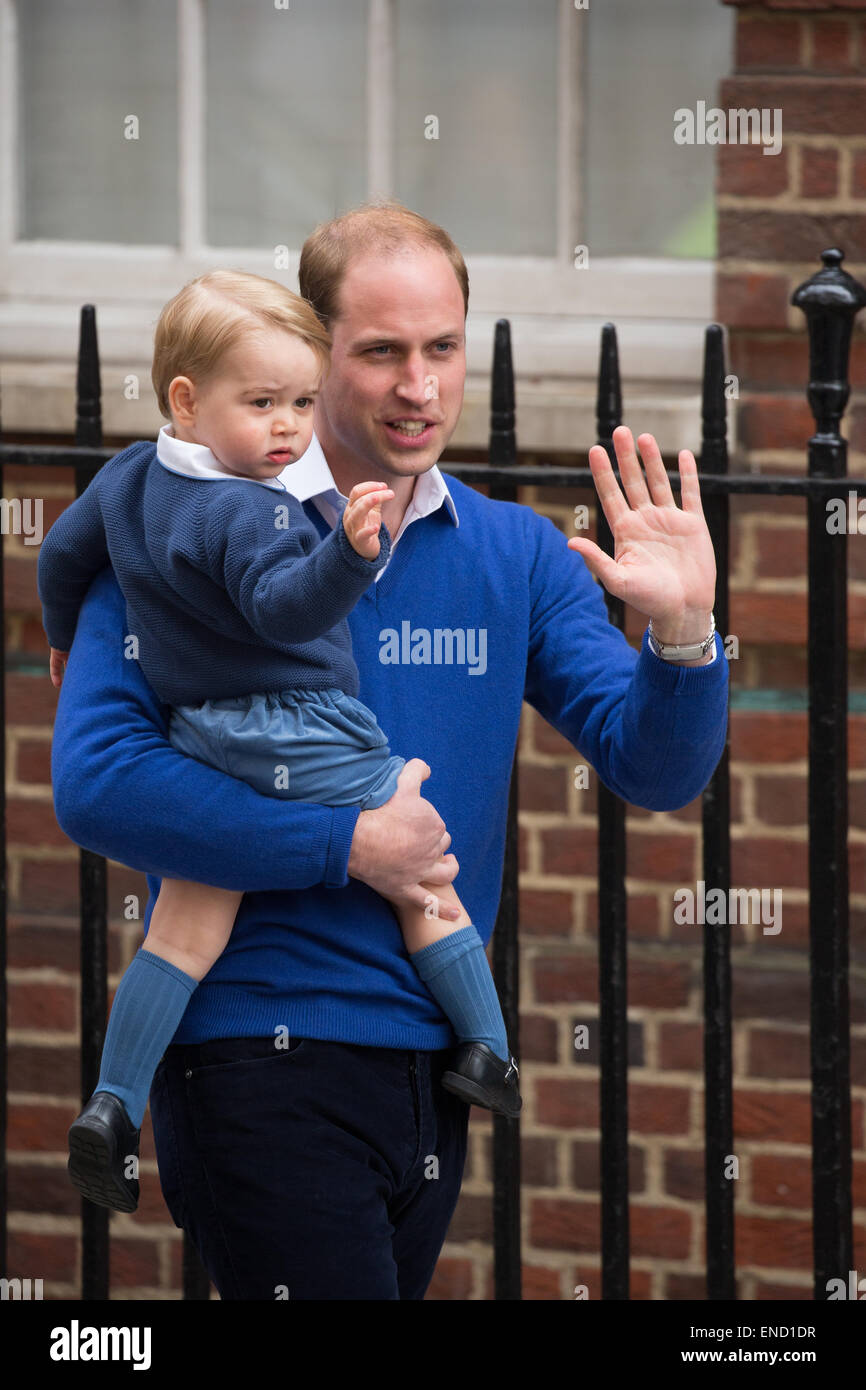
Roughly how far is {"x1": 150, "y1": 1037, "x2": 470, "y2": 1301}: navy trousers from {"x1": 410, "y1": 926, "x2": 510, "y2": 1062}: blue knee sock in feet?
0.23

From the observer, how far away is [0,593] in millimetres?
2943

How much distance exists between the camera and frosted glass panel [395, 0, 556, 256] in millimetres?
3678

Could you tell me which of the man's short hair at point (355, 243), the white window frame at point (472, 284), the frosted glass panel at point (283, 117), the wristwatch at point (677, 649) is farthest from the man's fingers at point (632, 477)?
the frosted glass panel at point (283, 117)

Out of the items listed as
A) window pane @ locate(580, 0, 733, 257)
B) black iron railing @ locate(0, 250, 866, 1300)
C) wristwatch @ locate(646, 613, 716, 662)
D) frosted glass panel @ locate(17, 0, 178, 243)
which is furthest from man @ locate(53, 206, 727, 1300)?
frosted glass panel @ locate(17, 0, 178, 243)

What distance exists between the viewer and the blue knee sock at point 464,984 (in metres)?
2.01

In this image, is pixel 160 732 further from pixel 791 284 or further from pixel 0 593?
pixel 791 284

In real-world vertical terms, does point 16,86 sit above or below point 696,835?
above

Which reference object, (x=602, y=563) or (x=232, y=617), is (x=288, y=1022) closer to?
(x=232, y=617)

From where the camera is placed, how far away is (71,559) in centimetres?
206

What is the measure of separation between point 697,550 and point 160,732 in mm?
636

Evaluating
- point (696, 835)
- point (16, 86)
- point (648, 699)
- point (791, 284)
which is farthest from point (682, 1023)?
point (16, 86)

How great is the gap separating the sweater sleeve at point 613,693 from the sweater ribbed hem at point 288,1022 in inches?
15.8

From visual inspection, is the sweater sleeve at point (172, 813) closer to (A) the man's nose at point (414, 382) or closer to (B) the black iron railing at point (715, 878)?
(A) the man's nose at point (414, 382)
